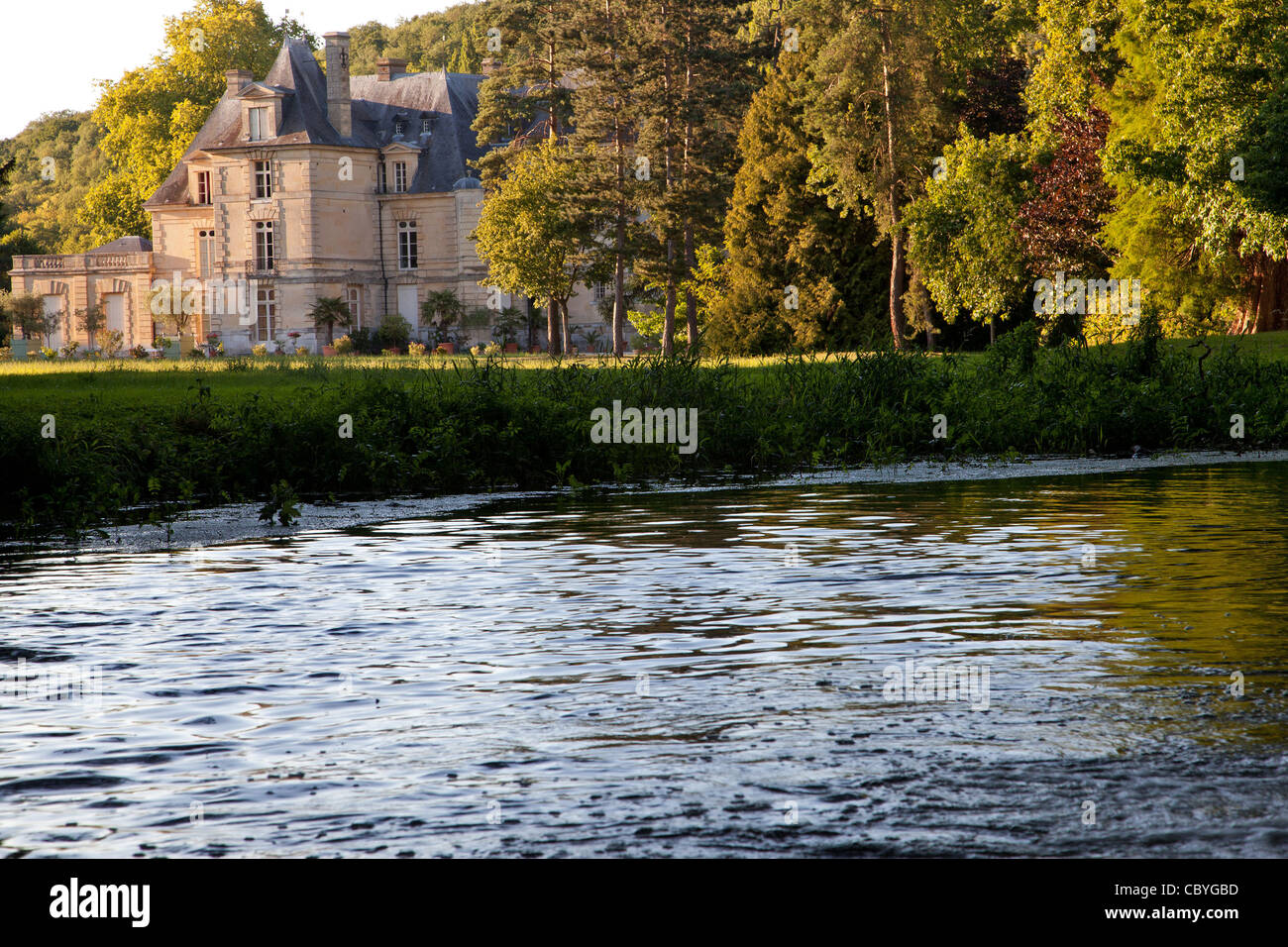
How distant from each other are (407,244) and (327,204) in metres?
4.47

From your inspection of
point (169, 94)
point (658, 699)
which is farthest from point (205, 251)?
point (658, 699)

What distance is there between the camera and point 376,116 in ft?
259

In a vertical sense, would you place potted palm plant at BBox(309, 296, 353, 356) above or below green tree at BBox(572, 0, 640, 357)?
below

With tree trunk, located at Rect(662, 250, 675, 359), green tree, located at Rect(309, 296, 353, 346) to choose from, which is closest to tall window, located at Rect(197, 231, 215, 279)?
green tree, located at Rect(309, 296, 353, 346)

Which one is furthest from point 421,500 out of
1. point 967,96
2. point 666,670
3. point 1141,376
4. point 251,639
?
point 967,96

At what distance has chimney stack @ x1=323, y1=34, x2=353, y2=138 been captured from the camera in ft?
245

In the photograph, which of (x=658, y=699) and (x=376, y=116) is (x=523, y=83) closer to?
(x=376, y=116)

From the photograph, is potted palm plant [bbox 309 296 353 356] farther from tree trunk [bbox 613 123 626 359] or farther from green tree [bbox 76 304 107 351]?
tree trunk [bbox 613 123 626 359]

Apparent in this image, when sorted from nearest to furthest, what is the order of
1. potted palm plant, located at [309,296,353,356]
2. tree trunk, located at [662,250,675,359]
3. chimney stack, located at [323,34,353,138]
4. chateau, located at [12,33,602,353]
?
tree trunk, located at [662,250,675,359] → potted palm plant, located at [309,296,353,356] → chateau, located at [12,33,602,353] → chimney stack, located at [323,34,353,138]

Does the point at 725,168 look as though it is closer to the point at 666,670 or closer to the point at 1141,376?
the point at 1141,376

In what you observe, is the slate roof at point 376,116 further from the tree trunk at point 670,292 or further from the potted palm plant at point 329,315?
the tree trunk at point 670,292

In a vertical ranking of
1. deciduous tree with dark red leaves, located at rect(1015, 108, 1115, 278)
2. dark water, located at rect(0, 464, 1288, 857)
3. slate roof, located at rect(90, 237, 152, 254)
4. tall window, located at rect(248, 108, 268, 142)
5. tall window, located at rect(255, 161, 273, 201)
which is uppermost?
tall window, located at rect(248, 108, 268, 142)

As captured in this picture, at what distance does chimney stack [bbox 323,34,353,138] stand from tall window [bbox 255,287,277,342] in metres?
8.63
